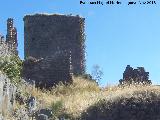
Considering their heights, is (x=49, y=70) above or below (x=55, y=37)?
below

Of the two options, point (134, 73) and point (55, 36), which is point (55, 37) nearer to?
point (55, 36)

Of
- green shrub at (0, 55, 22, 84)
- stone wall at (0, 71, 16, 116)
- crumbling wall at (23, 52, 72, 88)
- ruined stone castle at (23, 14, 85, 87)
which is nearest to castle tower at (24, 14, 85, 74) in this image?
ruined stone castle at (23, 14, 85, 87)

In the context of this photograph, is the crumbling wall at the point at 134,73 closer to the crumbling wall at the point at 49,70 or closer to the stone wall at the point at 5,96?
the crumbling wall at the point at 49,70

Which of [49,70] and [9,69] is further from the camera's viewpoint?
[49,70]

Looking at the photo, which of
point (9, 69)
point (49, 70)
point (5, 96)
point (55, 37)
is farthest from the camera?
point (55, 37)

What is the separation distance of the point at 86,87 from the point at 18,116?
41.2ft

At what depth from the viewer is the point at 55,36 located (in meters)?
36.4

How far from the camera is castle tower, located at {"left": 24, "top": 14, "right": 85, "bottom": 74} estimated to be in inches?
1420

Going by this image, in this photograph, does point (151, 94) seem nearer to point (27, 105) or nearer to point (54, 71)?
point (27, 105)

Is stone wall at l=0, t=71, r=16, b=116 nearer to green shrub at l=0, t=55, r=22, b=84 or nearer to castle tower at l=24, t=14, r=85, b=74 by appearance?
green shrub at l=0, t=55, r=22, b=84

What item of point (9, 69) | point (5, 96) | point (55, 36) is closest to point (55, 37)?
point (55, 36)

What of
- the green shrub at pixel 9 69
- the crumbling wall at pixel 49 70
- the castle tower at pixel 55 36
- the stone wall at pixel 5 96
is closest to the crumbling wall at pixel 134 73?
the crumbling wall at pixel 49 70

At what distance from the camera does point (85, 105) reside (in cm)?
2133

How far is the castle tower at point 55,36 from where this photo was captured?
36.1 m
